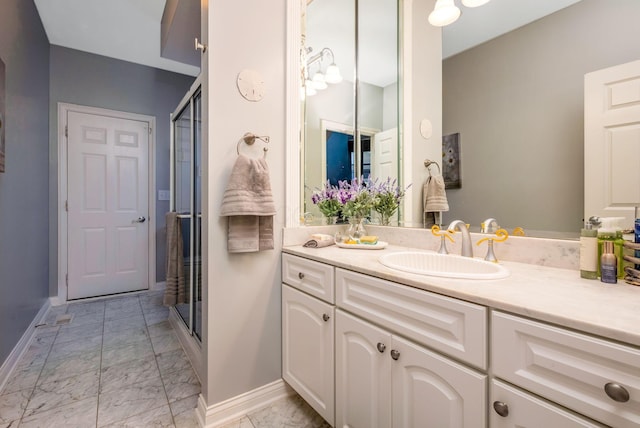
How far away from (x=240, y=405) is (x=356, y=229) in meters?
1.09

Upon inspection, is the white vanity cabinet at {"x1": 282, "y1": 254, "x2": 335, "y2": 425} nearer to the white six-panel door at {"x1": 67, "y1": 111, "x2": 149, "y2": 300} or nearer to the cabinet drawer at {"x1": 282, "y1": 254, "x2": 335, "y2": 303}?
the cabinet drawer at {"x1": 282, "y1": 254, "x2": 335, "y2": 303}

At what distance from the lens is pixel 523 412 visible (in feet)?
2.21

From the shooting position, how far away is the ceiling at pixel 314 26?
1285mm

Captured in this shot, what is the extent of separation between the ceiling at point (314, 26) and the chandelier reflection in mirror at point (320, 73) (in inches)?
2.0

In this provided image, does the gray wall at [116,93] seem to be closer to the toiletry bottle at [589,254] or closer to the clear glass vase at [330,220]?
the clear glass vase at [330,220]

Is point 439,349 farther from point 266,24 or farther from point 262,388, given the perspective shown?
point 266,24

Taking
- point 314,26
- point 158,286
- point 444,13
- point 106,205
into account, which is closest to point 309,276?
point 444,13

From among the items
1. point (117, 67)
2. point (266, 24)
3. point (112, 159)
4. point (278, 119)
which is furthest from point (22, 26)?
point (278, 119)

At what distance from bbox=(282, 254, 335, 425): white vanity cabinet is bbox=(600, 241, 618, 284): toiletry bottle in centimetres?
88

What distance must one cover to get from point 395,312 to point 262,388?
3.27ft

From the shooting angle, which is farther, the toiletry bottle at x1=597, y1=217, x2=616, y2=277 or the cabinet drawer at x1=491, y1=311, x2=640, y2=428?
the toiletry bottle at x1=597, y1=217, x2=616, y2=277

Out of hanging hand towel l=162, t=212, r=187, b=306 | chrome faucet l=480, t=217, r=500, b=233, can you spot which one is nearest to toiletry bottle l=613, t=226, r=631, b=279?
chrome faucet l=480, t=217, r=500, b=233

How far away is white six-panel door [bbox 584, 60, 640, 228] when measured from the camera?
37.1 inches

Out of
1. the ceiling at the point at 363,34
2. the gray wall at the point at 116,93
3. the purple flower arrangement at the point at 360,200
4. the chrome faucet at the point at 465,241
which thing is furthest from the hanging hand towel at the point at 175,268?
the chrome faucet at the point at 465,241
